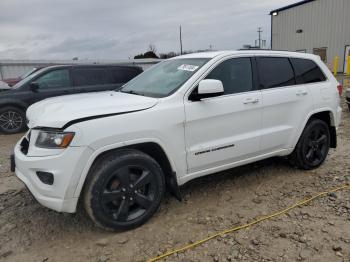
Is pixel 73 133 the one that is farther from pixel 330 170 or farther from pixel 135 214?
pixel 330 170

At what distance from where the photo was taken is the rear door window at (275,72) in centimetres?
395

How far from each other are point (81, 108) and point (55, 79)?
19.7 ft

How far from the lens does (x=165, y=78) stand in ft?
12.2

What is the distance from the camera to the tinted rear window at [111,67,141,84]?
891cm

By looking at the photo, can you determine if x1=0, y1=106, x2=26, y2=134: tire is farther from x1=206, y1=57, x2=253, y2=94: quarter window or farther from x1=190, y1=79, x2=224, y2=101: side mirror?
x1=190, y1=79, x2=224, y2=101: side mirror

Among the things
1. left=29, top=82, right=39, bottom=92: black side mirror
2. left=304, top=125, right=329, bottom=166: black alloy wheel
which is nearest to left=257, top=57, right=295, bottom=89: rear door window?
left=304, top=125, right=329, bottom=166: black alloy wheel

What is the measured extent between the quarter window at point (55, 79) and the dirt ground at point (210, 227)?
4475mm

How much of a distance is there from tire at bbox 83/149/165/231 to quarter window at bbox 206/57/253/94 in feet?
4.06

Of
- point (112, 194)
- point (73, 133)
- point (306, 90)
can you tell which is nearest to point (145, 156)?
point (112, 194)

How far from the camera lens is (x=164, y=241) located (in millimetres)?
2992

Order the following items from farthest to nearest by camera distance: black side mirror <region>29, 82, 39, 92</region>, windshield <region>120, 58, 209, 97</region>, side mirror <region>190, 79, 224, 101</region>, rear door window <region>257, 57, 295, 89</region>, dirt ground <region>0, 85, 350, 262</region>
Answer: black side mirror <region>29, 82, 39, 92</region> < rear door window <region>257, 57, 295, 89</region> < windshield <region>120, 58, 209, 97</region> < side mirror <region>190, 79, 224, 101</region> < dirt ground <region>0, 85, 350, 262</region>

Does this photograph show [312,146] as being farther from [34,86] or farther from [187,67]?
[34,86]

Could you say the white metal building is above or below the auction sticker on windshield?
above

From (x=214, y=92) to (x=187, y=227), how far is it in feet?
4.58
